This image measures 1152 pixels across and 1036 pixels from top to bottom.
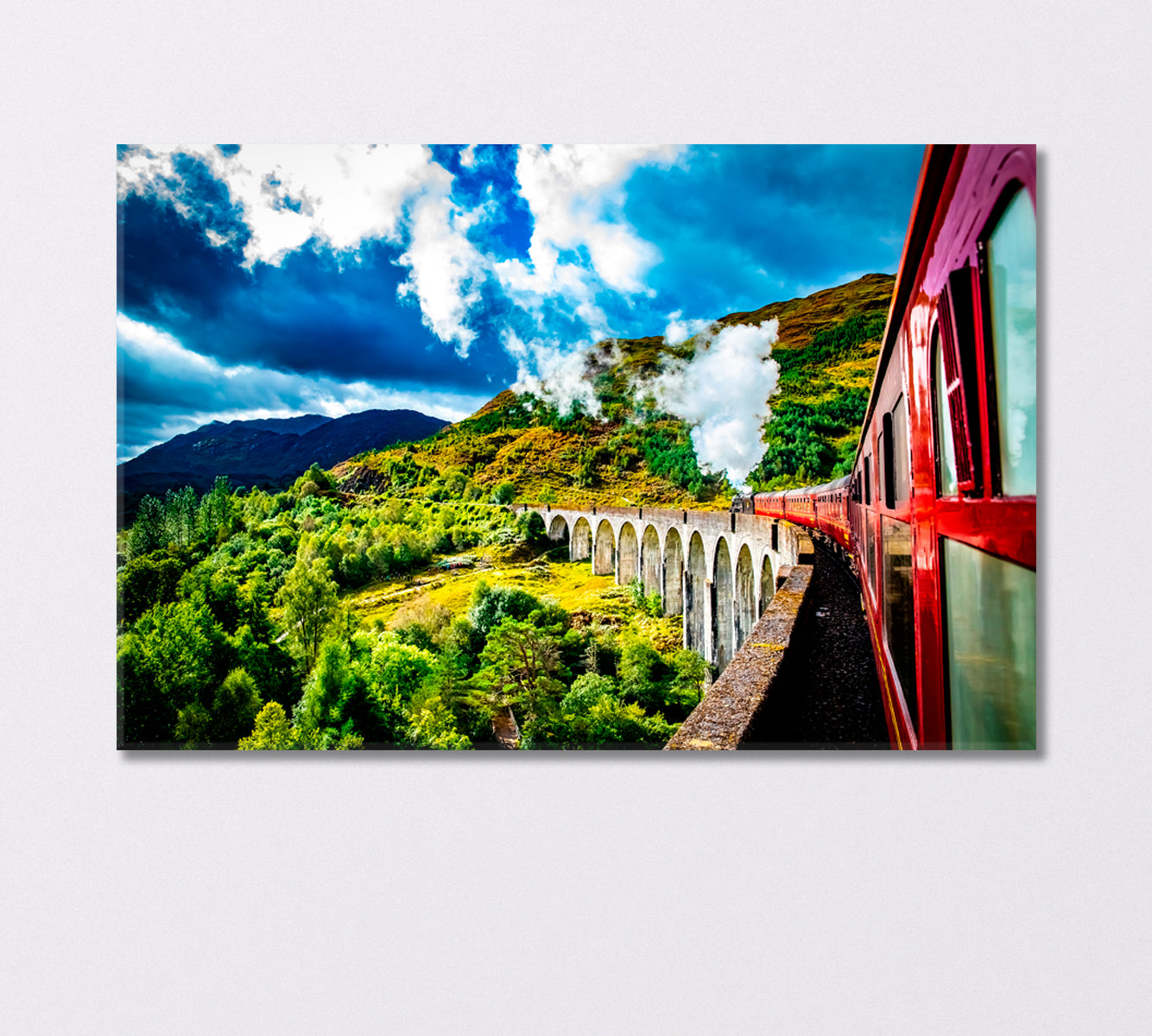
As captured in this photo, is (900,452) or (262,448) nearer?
(900,452)

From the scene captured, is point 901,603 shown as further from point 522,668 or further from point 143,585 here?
point 143,585

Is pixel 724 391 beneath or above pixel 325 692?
above

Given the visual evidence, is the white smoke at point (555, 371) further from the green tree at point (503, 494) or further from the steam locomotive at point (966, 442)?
the steam locomotive at point (966, 442)

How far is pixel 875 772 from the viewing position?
3172mm

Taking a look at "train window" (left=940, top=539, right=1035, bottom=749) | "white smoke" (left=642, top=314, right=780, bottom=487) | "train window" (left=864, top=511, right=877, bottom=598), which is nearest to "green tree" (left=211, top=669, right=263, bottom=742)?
"white smoke" (left=642, top=314, right=780, bottom=487)

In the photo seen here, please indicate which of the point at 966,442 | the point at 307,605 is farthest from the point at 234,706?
the point at 966,442

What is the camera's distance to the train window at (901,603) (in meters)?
2.60

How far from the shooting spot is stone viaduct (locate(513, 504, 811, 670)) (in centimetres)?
390

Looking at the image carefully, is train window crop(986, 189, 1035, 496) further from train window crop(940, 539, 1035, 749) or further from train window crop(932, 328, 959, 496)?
train window crop(940, 539, 1035, 749)

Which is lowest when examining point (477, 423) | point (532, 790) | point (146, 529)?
point (532, 790)

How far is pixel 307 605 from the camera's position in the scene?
358 centimetres

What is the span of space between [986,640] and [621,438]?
2037 millimetres

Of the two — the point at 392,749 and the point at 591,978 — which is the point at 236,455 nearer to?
the point at 392,749
